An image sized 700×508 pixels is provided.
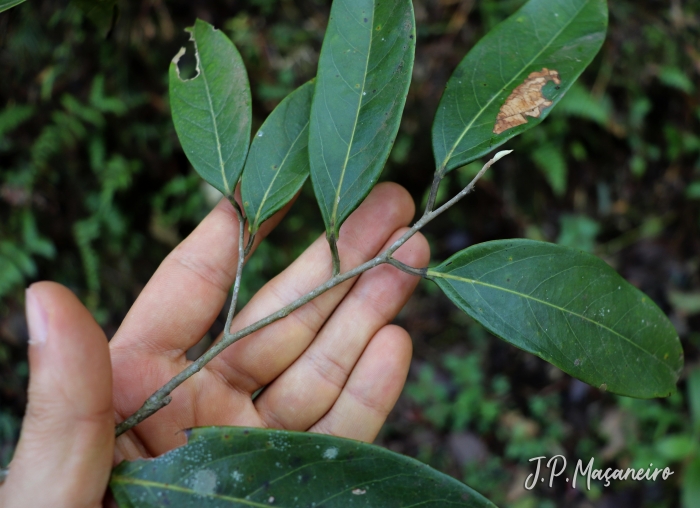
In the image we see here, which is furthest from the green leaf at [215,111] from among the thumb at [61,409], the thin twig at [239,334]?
the thumb at [61,409]

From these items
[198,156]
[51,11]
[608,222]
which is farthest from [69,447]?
[608,222]

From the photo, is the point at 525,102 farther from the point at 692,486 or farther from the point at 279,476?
the point at 692,486

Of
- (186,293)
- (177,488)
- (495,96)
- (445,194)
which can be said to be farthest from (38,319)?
(445,194)

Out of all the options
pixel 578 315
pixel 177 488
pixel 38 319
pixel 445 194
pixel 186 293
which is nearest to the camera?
pixel 38 319

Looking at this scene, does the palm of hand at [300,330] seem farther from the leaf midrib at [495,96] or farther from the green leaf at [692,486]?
the green leaf at [692,486]

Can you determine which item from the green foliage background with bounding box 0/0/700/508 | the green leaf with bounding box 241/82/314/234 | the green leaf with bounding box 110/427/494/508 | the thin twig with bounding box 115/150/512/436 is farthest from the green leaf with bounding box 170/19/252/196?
the green foliage background with bounding box 0/0/700/508
